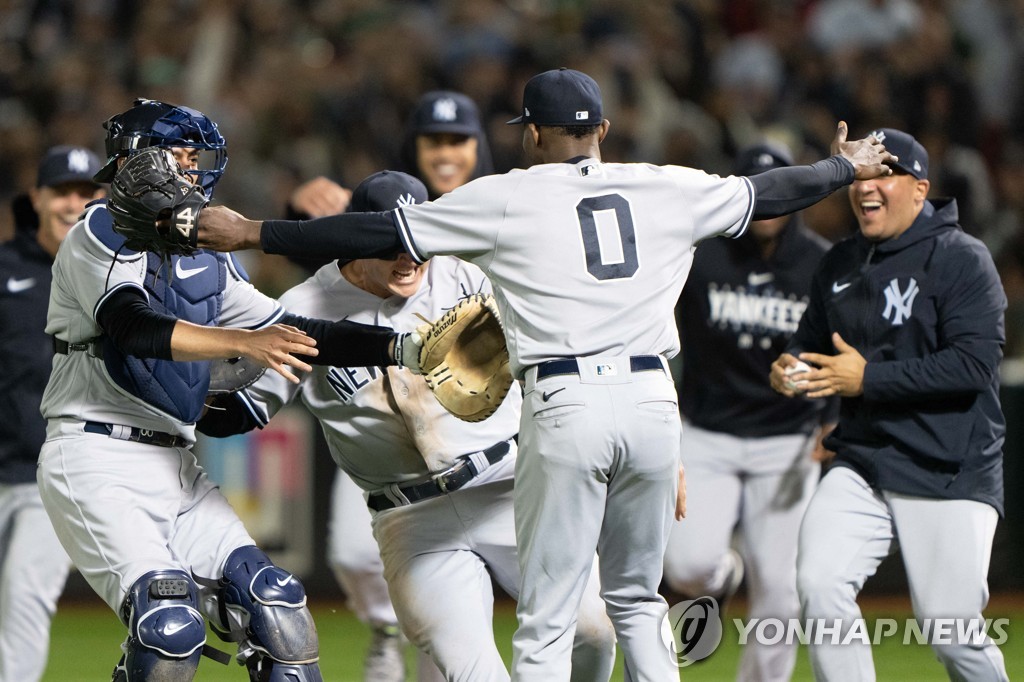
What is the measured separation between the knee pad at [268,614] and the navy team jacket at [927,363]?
2.29 meters

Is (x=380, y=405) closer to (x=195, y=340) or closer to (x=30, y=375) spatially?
(x=195, y=340)

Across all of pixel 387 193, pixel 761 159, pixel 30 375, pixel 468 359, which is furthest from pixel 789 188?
pixel 30 375

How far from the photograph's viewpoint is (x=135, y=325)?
4375 millimetres

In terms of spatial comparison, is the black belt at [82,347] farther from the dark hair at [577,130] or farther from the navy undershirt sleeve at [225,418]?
the dark hair at [577,130]

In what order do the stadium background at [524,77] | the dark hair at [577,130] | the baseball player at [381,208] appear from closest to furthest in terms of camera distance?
the dark hair at [577,130]
the baseball player at [381,208]
the stadium background at [524,77]

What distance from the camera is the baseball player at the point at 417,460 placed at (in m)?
4.86

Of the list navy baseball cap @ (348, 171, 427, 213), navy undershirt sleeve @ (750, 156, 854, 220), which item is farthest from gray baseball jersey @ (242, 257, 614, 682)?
navy undershirt sleeve @ (750, 156, 854, 220)

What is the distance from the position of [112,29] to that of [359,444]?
9.84 metres

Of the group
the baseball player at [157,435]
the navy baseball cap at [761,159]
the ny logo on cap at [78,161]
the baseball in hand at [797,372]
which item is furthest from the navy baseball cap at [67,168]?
the baseball in hand at [797,372]

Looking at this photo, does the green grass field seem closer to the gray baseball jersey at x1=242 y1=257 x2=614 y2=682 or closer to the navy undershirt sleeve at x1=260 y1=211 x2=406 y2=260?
the gray baseball jersey at x1=242 y1=257 x2=614 y2=682

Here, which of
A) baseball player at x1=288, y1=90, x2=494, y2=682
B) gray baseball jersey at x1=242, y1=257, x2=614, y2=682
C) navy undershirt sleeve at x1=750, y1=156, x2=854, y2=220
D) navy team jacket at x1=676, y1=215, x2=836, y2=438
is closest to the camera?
navy undershirt sleeve at x1=750, y1=156, x2=854, y2=220

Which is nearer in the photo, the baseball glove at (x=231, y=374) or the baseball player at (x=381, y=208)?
the baseball glove at (x=231, y=374)

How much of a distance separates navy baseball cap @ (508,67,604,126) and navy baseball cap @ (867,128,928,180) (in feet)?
5.15

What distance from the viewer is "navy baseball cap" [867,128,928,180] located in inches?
222
